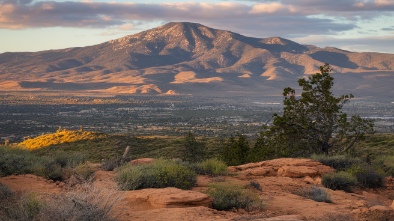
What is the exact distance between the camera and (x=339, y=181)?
16656 millimetres

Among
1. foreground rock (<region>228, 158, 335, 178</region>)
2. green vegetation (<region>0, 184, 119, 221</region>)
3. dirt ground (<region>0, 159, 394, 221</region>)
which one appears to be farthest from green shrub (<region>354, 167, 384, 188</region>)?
green vegetation (<region>0, 184, 119, 221</region>)

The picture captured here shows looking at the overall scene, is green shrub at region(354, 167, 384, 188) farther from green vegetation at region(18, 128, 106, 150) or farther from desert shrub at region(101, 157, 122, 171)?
green vegetation at region(18, 128, 106, 150)

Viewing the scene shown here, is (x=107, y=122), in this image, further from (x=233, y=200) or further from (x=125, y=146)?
(x=233, y=200)

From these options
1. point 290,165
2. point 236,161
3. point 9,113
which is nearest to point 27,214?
point 290,165

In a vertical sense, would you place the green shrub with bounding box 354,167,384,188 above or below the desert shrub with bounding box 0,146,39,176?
below

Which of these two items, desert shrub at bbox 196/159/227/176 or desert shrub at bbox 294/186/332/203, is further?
desert shrub at bbox 196/159/227/176

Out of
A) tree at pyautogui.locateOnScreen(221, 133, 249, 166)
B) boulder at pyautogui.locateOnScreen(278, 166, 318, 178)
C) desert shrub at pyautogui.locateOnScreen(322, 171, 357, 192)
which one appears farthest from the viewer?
tree at pyautogui.locateOnScreen(221, 133, 249, 166)

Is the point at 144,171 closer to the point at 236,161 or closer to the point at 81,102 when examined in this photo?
the point at 236,161

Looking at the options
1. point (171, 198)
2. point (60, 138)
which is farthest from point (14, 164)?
point (60, 138)

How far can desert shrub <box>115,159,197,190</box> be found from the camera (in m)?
13.4

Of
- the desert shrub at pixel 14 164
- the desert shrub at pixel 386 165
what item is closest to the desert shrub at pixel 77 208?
the desert shrub at pixel 14 164

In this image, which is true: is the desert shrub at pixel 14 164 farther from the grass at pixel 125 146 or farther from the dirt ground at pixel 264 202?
the grass at pixel 125 146

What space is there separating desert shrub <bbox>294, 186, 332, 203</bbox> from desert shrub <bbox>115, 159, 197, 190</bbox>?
3205 mm

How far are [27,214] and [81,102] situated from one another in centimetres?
13086
